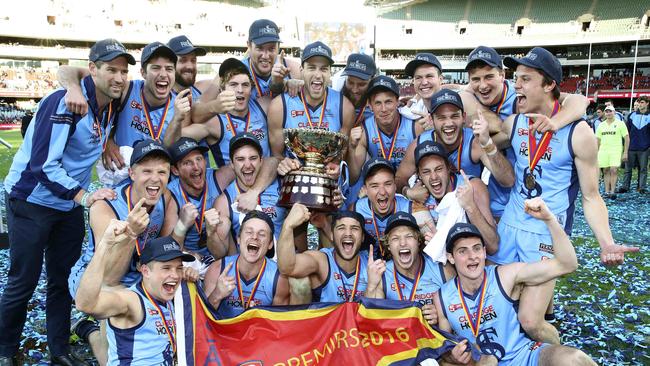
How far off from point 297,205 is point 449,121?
1741 millimetres

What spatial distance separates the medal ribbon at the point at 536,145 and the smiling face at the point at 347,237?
1.64m

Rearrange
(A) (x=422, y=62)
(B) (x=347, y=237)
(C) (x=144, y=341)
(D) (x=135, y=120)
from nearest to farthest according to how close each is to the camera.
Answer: (C) (x=144, y=341) → (B) (x=347, y=237) → (D) (x=135, y=120) → (A) (x=422, y=62)

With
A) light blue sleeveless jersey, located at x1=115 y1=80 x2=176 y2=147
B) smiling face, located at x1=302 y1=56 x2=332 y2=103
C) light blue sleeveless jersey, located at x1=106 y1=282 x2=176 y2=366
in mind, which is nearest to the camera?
light blue sleeveless jersey, located at x1=106 y1=282 x2=176 y2=366

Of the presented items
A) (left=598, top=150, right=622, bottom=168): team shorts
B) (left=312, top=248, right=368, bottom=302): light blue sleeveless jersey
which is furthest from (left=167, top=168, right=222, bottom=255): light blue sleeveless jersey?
(left=598, top=150, right=622, bottom=168): team shorts

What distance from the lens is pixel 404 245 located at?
4598 mm

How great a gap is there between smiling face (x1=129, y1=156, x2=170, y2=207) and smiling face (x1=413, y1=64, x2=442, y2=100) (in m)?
3.05

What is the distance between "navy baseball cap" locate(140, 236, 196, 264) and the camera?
387cm

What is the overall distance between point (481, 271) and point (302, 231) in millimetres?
1887

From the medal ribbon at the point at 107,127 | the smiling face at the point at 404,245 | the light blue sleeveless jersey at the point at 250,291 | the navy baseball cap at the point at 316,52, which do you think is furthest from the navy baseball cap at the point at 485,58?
the medal ribbon at the point at 107,127

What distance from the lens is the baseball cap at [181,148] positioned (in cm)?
505

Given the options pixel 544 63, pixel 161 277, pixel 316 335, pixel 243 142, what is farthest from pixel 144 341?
pixel 544 63

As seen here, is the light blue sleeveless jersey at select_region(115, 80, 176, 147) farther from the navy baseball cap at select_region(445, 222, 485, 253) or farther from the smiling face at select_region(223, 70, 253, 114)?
the navy baseball cap at select_region(445, 222, 485, 253)

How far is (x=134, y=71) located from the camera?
49188mm

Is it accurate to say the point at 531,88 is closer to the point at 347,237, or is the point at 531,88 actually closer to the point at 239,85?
the point at 347,237
